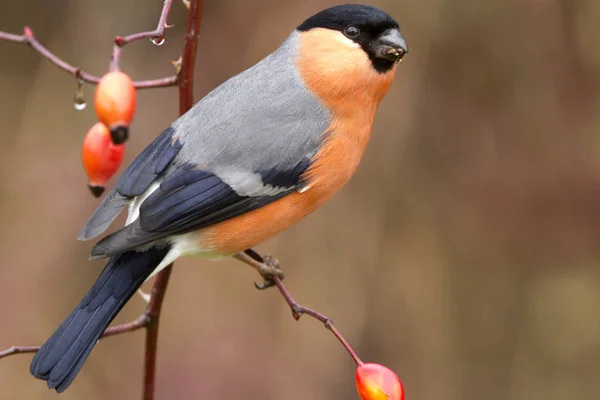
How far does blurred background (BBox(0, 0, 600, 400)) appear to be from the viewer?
11.8 feet

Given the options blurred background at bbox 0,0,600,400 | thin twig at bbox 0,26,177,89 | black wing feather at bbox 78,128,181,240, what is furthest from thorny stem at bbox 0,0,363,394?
blurred background at bbox 0,0,600,400

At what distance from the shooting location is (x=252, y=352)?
3875 millimetres

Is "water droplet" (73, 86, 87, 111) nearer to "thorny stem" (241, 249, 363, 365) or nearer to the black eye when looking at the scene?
"thorny stem" (241, 249, 363, 365)

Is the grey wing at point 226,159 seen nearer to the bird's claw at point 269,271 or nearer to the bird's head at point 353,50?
the bird's head at point 353,50

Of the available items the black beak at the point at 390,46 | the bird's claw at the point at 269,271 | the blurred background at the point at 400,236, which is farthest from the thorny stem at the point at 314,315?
the blurred background at the point at 400,236

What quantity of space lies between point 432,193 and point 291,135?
1722 mm

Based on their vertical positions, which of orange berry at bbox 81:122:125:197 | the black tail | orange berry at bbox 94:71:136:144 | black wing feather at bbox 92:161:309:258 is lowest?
the black tail

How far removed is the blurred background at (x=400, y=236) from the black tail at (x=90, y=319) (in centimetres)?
170

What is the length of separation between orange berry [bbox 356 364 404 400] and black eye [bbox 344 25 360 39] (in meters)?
0.91

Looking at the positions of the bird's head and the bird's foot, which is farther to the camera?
the bird's foot

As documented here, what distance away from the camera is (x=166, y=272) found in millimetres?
1943

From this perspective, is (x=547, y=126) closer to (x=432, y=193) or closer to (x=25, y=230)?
(x=432, y=193)

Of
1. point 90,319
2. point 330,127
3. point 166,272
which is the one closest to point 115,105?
point 166,272

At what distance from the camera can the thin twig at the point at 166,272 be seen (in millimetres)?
1708
